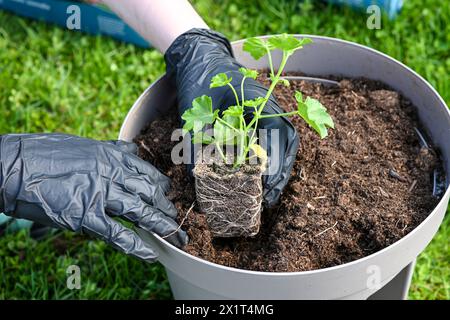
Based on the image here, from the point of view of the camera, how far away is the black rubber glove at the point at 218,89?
5.19ft

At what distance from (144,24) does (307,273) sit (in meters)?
1.00

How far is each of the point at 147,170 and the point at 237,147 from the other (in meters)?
0.28

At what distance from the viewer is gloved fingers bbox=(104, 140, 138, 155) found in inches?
64.8

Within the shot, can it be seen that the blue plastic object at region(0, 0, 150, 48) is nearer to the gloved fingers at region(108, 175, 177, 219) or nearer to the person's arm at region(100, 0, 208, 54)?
the person's arm at region(100, 0, 208, 54)

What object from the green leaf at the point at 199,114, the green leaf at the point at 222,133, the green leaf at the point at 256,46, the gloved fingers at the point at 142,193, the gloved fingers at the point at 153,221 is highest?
the green leaf at the point at 256,46

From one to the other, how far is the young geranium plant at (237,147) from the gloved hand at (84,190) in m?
0.13

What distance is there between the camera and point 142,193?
156 centimetres

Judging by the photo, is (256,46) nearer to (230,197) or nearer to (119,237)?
(230,197)

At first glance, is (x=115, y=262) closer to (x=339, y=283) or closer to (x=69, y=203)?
(x=69, y=203)

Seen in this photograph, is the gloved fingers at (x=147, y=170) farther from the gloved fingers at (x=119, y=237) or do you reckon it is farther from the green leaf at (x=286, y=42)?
the green leaf at (x=286, y=42)

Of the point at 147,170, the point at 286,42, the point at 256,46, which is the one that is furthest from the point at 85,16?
the point at 286,42

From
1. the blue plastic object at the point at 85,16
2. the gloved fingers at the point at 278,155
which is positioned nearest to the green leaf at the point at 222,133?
the gloved fingers at the point at 278,155

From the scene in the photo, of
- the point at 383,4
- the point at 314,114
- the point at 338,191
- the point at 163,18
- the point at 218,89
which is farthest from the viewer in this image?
the point at 383,4

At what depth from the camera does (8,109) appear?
2686 millimetres
